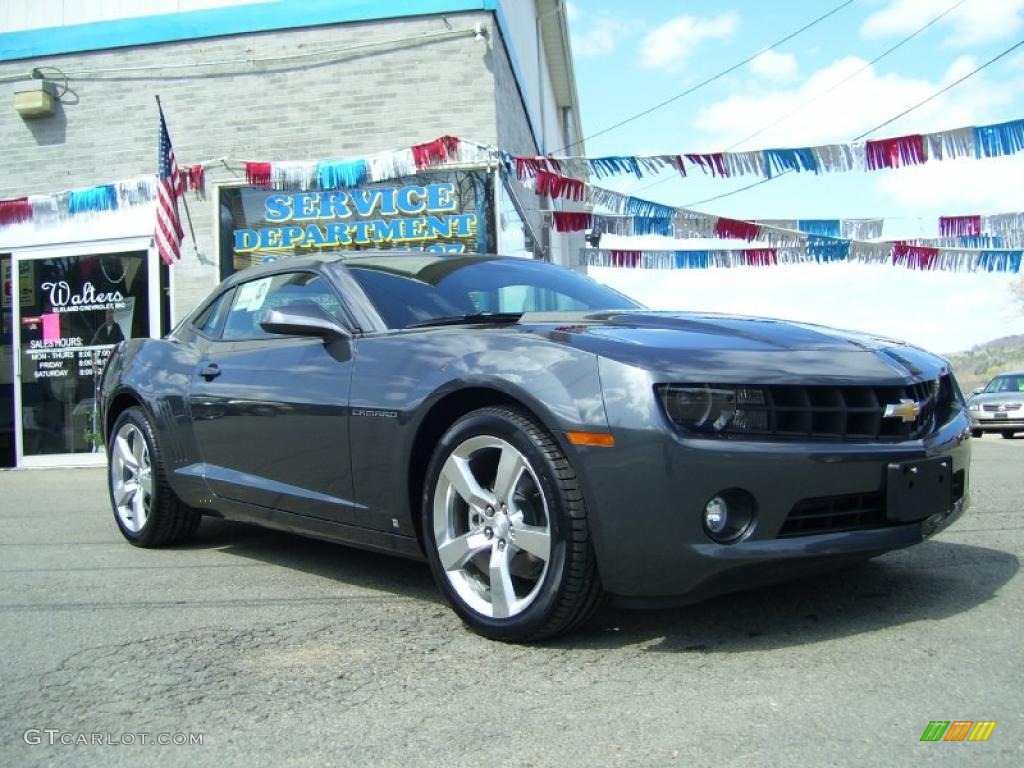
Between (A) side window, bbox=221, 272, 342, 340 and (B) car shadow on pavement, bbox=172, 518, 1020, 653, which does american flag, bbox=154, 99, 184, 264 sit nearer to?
(A) side window, bbox=221, 272, 342, 340

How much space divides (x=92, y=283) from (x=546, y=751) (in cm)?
1033

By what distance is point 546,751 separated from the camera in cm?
218

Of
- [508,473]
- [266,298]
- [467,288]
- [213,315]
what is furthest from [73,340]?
[508,473]

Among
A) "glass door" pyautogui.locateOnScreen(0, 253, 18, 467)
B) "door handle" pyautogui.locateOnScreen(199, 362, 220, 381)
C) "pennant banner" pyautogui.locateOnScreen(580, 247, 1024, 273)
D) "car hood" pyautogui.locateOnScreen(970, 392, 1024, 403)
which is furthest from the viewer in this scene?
"car hood" pyautogui.locateOnScreen(970, 392, 1024, 403)

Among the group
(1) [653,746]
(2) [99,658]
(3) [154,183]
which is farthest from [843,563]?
(3) [154,183]

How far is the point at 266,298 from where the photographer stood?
178 inches

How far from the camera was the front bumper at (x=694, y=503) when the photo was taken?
105 inches

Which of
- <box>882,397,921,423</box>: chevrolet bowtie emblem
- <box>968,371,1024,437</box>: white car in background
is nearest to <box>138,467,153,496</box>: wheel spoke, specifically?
<box>882,397,921,423</box>: chevrolet bowtie emblem

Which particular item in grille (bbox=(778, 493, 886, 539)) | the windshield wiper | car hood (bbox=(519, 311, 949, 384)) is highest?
the windshield wiper

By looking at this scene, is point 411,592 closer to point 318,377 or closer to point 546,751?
point 318,377

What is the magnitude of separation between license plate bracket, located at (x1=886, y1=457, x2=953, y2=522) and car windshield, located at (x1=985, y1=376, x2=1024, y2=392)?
60.7 feet

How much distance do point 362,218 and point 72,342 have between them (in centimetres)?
382

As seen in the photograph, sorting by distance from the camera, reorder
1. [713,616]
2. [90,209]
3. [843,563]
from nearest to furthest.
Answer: [843,563] < [713,616] < [90,209]

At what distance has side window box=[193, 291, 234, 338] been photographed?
477cm
